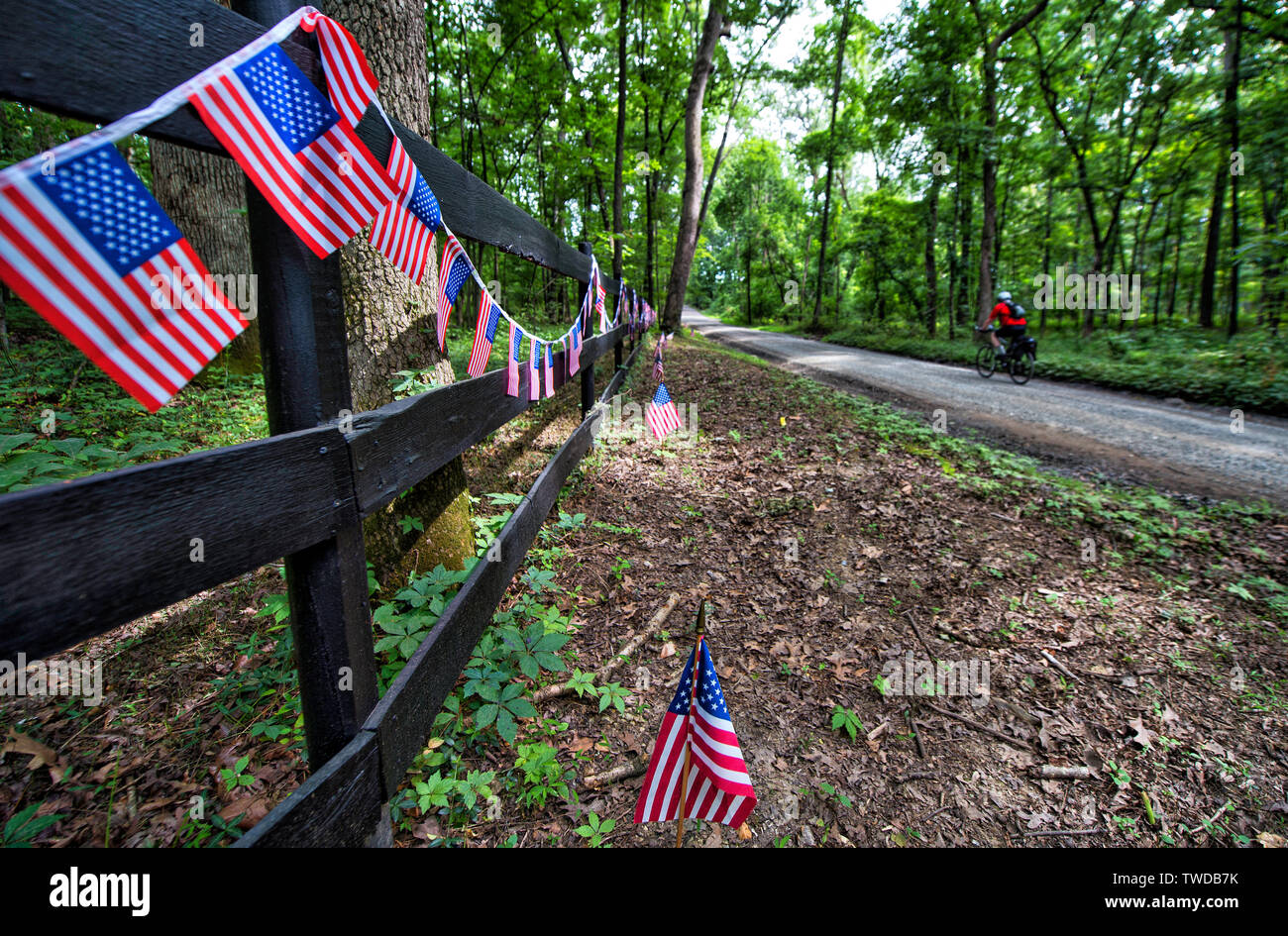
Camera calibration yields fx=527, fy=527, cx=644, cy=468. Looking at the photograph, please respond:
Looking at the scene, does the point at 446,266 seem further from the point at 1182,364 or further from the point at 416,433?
the point at 1182,364

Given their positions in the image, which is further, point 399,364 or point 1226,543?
point 1226,543

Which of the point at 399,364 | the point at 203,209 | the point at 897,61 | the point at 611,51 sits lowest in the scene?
the point at 399,364

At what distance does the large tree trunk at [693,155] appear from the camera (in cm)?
1410

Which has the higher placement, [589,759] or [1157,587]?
[1157,587]

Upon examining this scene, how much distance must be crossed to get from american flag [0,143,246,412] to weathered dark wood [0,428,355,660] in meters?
0.16

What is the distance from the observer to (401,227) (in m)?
1.93

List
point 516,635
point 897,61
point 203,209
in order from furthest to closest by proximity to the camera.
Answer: point 897,61
point 203,209
point 516,635

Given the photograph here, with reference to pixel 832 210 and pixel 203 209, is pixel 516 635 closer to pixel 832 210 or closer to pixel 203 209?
pixel 203 209

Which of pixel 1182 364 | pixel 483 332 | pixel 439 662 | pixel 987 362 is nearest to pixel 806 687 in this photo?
pixel 439 662

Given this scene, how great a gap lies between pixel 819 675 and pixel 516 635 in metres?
1.69

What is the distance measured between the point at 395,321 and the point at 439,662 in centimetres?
186

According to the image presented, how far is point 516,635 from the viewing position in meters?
2.67

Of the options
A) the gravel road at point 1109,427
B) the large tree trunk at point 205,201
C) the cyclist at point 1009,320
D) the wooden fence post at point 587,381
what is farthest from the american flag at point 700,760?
the cyclist at point 1009,320

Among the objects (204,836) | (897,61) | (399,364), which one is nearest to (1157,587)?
(399,364)
